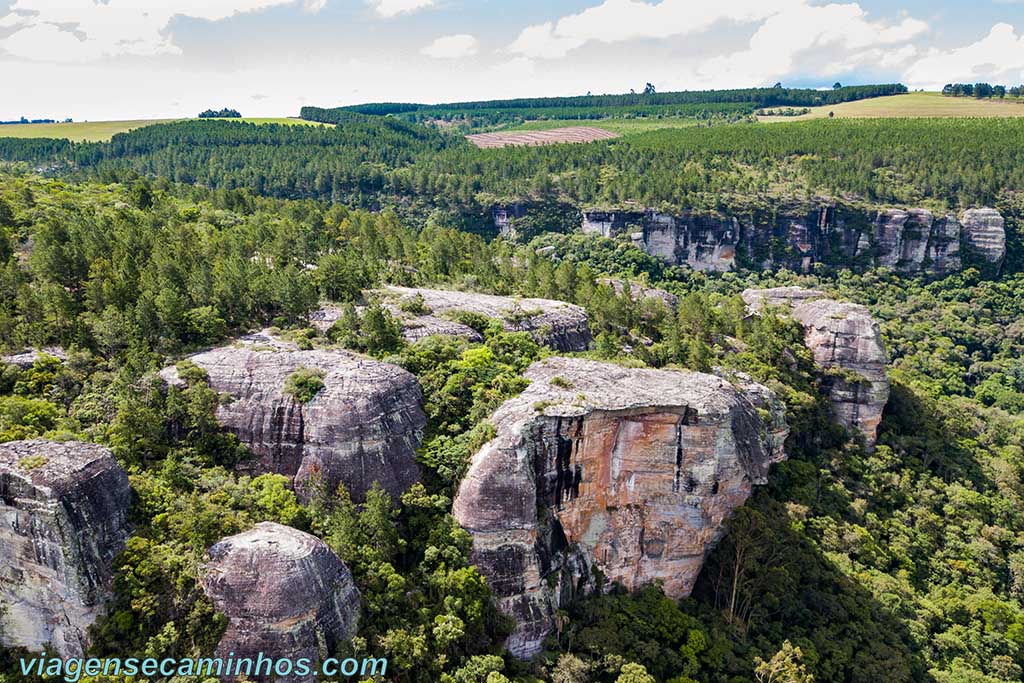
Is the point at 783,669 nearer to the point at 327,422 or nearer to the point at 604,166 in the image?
the point at 327,422

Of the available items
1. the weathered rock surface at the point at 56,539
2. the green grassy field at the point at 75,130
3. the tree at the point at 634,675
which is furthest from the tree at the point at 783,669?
the green grassy field at the point at 75,130

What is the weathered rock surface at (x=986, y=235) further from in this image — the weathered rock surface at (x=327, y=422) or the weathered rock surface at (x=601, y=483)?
the weathered rock surface at (x=327, y=422)

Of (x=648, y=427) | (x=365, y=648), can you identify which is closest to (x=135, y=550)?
(x=365, y=648)

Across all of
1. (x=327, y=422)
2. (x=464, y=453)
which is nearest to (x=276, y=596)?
(x=327, y=422)

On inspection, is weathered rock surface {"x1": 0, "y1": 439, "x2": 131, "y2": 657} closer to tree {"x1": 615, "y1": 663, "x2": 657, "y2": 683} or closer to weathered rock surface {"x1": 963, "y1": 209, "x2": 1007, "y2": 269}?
tree {"x1": 615, "y1": 663, "x2": 657, "y2": 683}

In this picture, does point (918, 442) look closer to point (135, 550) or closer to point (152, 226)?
point (135, 550)

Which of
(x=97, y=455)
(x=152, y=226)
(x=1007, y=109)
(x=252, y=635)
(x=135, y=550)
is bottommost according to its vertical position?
(x=252, y=635)
